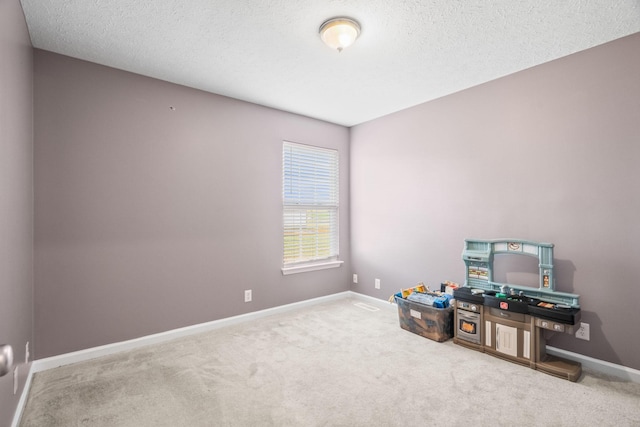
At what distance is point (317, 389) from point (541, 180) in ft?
8.63

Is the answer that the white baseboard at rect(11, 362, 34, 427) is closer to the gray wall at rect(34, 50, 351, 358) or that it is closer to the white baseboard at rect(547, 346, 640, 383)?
the gray wall at rect(34, 50, 351, 358)

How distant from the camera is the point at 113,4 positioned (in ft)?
6.56

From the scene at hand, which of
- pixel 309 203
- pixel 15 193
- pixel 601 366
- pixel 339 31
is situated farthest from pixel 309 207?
pixel 601 366

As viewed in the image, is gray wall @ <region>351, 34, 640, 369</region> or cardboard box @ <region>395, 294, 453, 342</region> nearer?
gray wall @ <region>351, 34, 640, 369</region>

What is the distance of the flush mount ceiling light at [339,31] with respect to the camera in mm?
2135

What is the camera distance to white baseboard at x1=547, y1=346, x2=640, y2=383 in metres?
2.28

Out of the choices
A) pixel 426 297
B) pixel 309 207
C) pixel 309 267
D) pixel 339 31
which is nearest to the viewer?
pixel 339 31

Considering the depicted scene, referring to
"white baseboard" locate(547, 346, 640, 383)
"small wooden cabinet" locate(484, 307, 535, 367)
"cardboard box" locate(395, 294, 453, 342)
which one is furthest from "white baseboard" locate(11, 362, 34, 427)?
"white baseboard" locate(547, 346, 640, 383)

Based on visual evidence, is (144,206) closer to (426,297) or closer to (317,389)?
(317,389)

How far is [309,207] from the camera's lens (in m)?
4.27

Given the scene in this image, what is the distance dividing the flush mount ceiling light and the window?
6.19ft

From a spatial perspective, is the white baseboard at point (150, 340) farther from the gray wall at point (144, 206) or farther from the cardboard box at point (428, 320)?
the cardboard box at point (428, 320)

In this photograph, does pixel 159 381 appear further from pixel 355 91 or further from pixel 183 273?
pixel 355 91

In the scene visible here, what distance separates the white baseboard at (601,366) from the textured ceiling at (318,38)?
2527 millimetres
